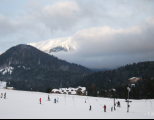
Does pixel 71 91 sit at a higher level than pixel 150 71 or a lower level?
lower

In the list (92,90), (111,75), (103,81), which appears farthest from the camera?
(111,75)

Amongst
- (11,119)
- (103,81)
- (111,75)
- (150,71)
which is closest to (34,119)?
(11,119)

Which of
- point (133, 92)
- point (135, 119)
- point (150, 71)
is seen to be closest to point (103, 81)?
point (150, 71)

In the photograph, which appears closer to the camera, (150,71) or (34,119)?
(34,119)

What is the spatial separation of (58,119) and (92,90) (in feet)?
322

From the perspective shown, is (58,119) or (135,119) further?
(135,119)

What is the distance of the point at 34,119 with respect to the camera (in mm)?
22484

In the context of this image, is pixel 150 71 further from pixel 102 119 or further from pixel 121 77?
pixel 102 119

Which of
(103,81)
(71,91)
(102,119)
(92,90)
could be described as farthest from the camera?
(103,81)

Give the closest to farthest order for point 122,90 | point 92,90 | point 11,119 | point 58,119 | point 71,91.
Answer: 1. point 11,119
2. point 58,119
3. point 122,90
4. point 92,90
5. point 71,91

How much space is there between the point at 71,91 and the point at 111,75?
71703mm

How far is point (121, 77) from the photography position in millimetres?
196000

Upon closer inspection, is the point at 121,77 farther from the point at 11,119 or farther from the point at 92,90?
the point at 11,119

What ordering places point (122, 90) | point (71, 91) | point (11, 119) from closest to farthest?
1. point (11, 119)
2. point (122, 90)
3. point (71, 91)
